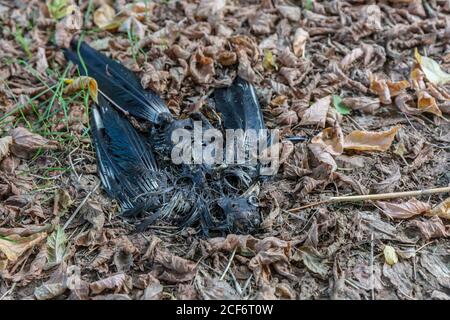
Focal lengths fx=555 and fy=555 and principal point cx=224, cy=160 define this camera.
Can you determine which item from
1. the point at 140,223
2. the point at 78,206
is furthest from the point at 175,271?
the point at 78,206

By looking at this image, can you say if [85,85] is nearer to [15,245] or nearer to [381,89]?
[15,245]

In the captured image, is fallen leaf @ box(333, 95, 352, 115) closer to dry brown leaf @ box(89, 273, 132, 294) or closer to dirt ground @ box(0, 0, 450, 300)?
dirt ground @ box(0, 0, 450, 300)

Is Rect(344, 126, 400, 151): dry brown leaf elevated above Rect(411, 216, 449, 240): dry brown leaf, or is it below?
above

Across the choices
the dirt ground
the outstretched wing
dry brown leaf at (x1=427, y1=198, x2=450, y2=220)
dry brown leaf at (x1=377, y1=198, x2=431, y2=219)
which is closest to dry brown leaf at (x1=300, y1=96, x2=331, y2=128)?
the dirt ground

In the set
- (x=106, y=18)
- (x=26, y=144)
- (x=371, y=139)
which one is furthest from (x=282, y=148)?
(x=106, y=18)

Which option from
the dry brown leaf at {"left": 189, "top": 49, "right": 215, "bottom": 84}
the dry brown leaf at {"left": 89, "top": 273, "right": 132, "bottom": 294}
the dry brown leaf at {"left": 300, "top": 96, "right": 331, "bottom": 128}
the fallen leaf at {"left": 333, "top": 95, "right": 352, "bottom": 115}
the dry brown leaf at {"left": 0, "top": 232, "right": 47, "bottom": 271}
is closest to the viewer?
the dry brown leaf at {"left": 89, "top": 273, "right": 132, "bottom": 294}

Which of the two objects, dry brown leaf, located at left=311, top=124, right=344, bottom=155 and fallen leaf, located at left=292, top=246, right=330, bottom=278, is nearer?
fallen leaf, located at left=292, top=246, right=330, bottom=278

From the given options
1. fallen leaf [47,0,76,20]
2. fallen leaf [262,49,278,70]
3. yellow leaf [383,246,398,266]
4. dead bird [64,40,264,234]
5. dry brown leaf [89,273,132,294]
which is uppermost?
fallen leaf [47,0,76,20]
